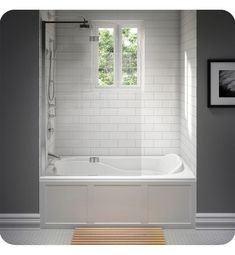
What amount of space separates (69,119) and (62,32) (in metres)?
1.06

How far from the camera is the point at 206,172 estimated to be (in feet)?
19.7

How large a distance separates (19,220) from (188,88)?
246 cm

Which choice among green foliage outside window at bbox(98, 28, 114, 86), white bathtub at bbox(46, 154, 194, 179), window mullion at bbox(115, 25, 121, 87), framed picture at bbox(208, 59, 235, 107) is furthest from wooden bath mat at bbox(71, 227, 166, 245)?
window mullion at bbox(115, 25, 121, 87)

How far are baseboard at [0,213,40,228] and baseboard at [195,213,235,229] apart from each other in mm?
1715

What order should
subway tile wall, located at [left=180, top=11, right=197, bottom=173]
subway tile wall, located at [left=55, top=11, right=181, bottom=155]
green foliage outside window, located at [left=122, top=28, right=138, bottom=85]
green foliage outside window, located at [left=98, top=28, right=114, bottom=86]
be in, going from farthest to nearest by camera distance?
green foliage outside window, located at [left=122, top=28, right=138, bottom=85] → green foliage outside window, located at [left=98, top=28, right=114, bottom=86] → subway tile wall, located at [left=55, top=11, right=181, bottom=155] → subway tile wall, located at [left=180, top=11, right=197, bottom=173]

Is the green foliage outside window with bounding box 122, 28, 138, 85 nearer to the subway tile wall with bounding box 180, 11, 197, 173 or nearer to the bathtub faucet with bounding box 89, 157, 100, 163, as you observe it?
the subway tile wall with bounding box 180, 11, 197, 173

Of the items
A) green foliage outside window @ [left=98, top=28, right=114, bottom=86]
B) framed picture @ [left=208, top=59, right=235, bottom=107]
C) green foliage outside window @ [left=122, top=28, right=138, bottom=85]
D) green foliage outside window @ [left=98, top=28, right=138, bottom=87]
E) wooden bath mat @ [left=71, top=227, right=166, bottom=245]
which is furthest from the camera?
green foliage outside window @ [left=122, top=28, right=138, bottom=85]

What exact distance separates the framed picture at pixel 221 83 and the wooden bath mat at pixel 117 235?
1.48 meters

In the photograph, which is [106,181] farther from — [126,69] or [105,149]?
[126,69]

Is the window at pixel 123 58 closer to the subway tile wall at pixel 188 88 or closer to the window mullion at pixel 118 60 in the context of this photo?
the window mullion at pixel 118 60

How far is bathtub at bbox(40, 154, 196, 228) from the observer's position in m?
6.03

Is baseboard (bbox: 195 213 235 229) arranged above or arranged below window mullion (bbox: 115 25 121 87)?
below

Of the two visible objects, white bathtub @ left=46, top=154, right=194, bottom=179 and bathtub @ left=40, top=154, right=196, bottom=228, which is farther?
white bathtub @ left=46, top=154, right=194, bottom=179

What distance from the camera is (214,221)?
19.8ft
